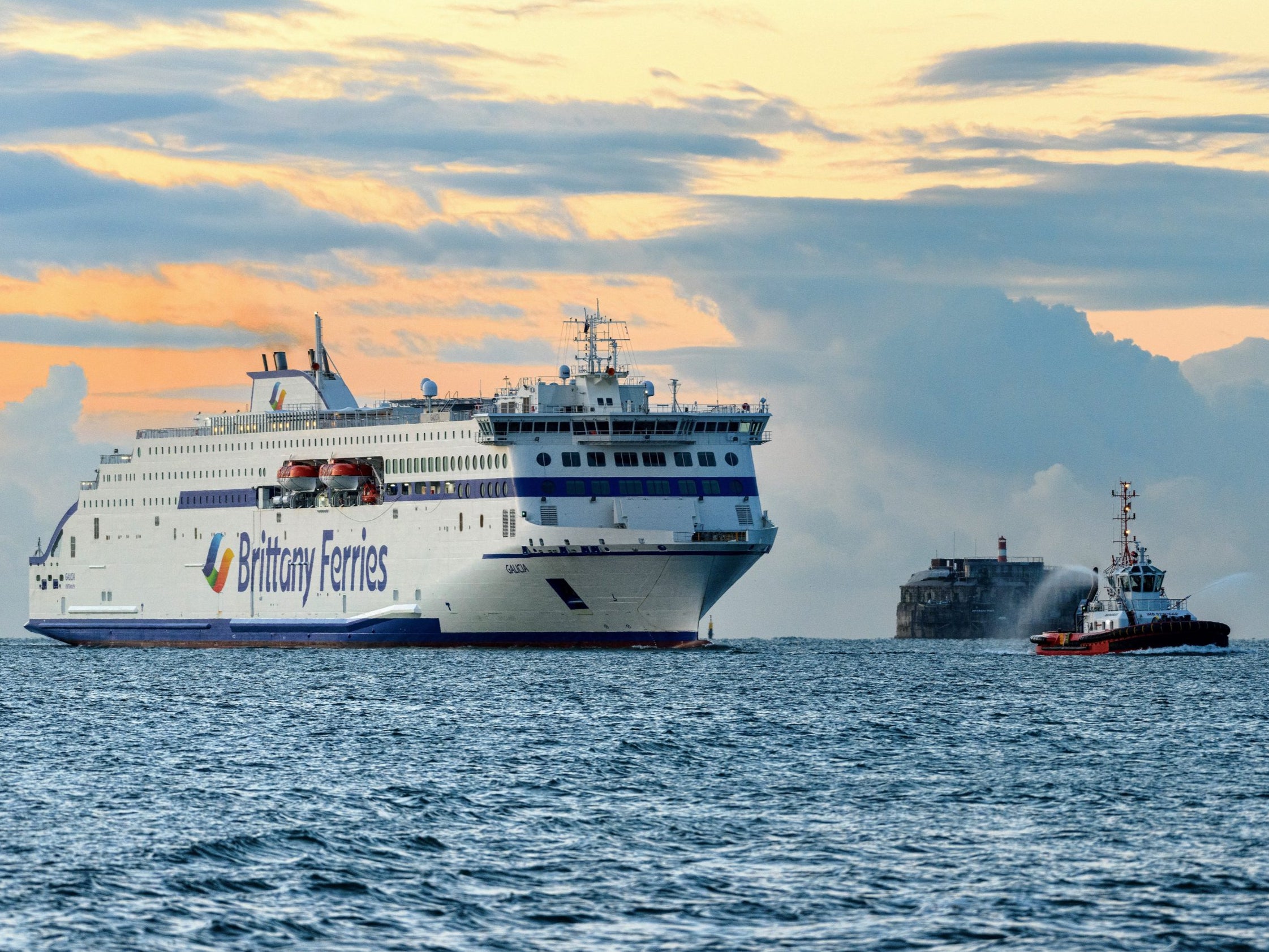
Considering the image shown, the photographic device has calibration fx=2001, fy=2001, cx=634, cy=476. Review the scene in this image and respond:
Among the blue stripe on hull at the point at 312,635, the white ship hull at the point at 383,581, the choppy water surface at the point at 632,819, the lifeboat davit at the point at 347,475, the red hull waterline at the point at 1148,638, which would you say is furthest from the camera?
the lifeboat davit at the point at 347,475

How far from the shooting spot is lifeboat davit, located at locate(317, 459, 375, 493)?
316 feet

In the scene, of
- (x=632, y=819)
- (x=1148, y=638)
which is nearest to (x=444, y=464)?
(x=1148, y=638)

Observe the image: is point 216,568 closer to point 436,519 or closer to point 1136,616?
point 436,519

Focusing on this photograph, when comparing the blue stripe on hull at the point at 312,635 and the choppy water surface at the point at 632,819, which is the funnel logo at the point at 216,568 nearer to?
the blue stripe on hull at the point at 312,635

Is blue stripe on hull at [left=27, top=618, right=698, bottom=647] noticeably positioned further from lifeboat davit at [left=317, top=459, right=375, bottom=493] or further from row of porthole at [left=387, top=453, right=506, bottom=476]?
row of porthole at [left=387, top=453, right=506, bottom=476]

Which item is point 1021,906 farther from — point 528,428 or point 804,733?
point 528,428

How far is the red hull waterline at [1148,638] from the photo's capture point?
9156cm

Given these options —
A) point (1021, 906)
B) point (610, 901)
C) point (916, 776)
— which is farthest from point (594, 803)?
point (1021, 906)

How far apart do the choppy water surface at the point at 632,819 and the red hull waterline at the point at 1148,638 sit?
794 inches

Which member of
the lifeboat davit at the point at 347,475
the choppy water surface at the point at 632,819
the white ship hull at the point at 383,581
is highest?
the lifeboat davit at the point at 347,475

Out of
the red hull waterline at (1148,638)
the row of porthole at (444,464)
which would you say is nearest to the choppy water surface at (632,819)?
the row of porthole at (444,464)

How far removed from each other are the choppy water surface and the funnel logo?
33366mm

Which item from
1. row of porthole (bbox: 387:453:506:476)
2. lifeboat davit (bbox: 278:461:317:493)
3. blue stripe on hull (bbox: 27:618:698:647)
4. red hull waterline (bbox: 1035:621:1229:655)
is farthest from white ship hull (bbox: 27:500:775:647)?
red hull waterline (bbox: 1035:621:1229:655)

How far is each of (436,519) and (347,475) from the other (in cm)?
766
